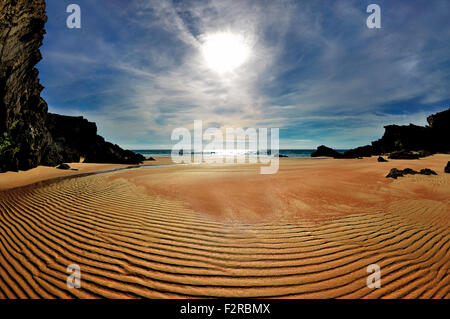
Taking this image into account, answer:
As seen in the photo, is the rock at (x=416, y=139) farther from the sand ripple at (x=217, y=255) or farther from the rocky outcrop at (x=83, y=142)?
the rocky outcrop at (x=83, y=142)

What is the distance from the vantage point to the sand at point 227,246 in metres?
2.65

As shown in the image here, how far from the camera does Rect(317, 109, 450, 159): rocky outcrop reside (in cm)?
3316

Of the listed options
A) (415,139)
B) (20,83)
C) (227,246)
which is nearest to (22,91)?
(20,83)

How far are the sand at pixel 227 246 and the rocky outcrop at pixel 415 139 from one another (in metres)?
36.2

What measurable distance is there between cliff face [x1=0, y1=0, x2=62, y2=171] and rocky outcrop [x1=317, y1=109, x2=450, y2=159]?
4921 centimetres

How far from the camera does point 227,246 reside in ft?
12.3

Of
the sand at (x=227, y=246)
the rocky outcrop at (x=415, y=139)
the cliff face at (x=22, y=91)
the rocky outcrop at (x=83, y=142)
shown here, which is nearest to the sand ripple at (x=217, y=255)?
the sand at (x=227, y=246)

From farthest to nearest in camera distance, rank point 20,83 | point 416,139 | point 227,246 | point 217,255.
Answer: point 416,139 → point 20,83 → point 227,246 → point 217,255

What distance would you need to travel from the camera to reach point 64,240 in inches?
157

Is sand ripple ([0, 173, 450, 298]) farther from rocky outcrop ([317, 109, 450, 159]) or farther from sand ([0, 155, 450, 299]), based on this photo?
rocky outcrop ([317, 109, 450, 159])

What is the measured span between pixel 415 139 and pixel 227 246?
53.5 metres

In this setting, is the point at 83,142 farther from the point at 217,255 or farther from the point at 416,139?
the point at 416,139

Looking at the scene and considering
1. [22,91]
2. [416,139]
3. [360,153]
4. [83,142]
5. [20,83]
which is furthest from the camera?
[360,153]
